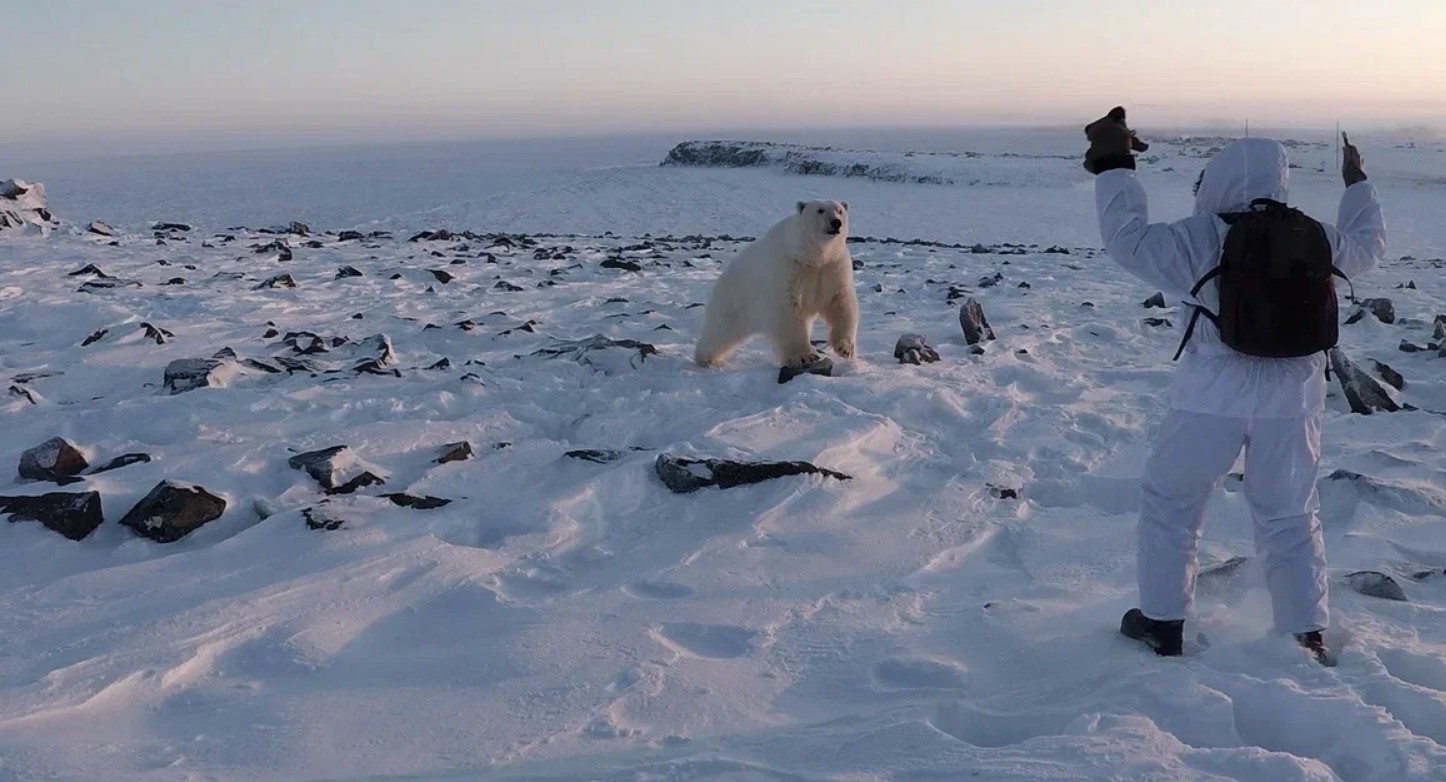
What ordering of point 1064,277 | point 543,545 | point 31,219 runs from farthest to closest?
point 31,219, point 1064,277, point 543,545

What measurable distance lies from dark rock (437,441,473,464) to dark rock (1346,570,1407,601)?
392 cm

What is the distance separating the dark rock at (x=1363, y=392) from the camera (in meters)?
6.30

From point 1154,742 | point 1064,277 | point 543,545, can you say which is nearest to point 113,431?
point 543,545

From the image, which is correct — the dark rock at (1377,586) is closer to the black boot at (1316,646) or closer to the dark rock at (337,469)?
the black boot at (1316,646)

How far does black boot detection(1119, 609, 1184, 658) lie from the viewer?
325cm

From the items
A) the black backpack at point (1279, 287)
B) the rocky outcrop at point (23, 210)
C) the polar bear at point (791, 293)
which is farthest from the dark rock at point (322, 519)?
the rocky outcrop at point (23, 210)

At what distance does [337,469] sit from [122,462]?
1.07 metres

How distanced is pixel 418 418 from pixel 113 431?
1.54 metres

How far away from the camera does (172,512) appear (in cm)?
417

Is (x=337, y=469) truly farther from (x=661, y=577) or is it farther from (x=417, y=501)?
(x=661, y=577)

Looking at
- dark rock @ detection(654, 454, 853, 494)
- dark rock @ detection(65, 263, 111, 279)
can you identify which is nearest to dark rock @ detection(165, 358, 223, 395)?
dark rock @ detection(654, 454, 853, 494)

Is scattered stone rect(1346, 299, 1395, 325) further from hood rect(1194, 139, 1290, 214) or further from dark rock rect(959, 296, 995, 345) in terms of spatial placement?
hood rect(1194, 139, 1290, 214)

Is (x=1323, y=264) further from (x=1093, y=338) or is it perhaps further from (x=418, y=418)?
(x=1093, y=338)

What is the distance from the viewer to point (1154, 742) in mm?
2682
